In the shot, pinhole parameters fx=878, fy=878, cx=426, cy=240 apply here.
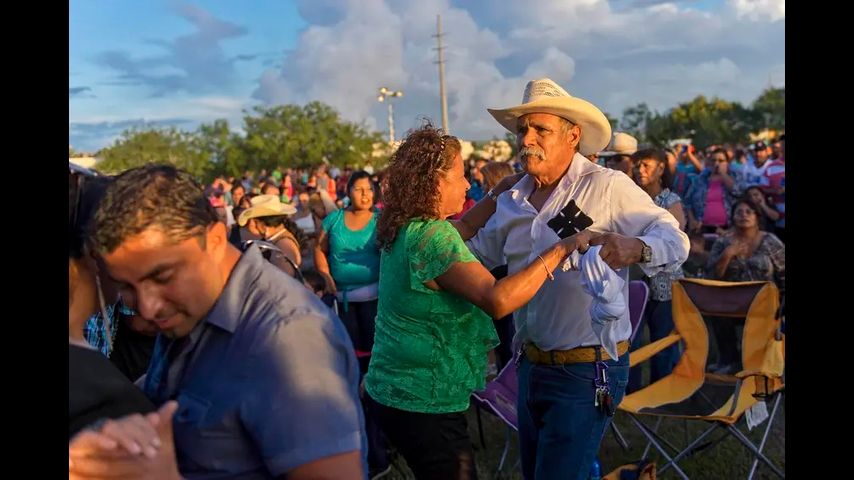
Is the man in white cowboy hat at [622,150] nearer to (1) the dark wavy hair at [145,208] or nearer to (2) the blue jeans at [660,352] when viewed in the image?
(2) the blue jeans at [660,352]

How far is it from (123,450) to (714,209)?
33.9 feet

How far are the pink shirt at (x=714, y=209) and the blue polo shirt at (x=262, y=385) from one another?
9890mm

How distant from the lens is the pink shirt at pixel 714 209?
10961 mm

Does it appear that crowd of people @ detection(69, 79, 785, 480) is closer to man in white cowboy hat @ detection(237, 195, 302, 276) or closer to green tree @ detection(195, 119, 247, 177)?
man in white cowboy hat @ detection(237, 195, 302, 276)

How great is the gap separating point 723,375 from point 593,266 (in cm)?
334

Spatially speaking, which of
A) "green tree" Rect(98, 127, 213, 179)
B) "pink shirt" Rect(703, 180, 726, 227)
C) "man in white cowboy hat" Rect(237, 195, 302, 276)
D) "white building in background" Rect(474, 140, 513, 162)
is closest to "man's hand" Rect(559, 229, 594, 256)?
"man in white cowboy hat" Rect(237, 195, 302, 276)

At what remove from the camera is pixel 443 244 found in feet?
9.66

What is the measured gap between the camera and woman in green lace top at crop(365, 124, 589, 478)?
3062 millimetres

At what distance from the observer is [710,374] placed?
18.7 feet

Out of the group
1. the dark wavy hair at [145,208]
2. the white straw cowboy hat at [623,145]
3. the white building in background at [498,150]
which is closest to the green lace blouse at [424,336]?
the dark wavy hair at [145,208]

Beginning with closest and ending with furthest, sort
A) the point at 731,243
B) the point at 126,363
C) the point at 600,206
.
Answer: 1. the point at 600,206
2. the point at 126,363
3. the point at 731,243

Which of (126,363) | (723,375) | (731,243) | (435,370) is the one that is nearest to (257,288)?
(435,370)

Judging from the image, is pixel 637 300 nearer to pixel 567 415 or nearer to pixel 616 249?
pixel 567 415
